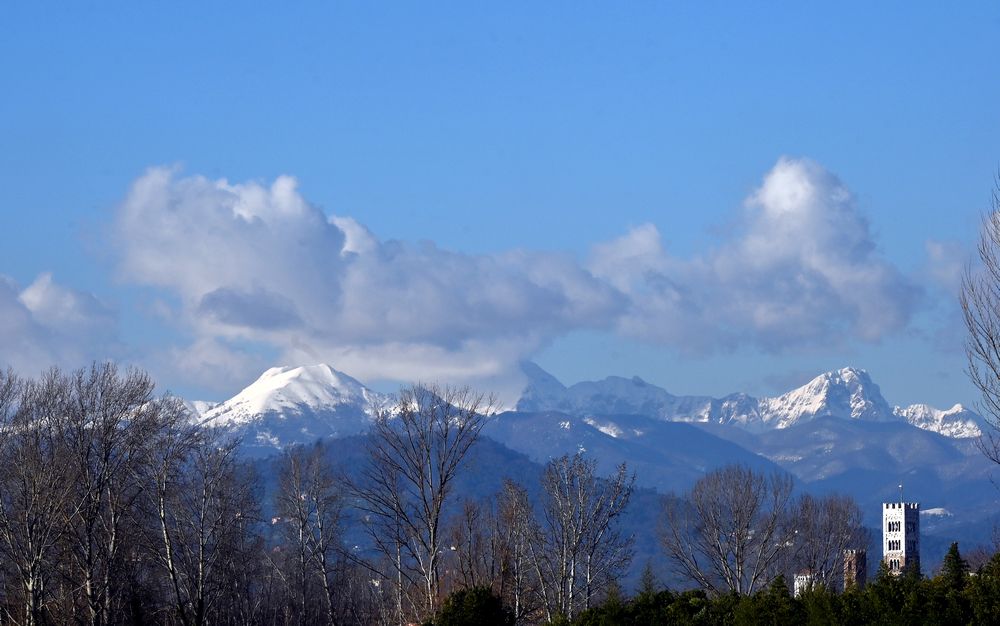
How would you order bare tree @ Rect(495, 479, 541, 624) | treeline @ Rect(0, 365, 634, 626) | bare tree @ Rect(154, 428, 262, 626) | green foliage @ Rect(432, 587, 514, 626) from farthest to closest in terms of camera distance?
1. bare tree @ Rect(495, 479, 541, 624)
2. bare tree @ Rect(154, 428, 262, 626)
3. treeline @ Rect(0, 365, 634, 626)
4. green foliage @ Rect(432, 587, 514, 626)

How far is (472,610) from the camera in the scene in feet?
130

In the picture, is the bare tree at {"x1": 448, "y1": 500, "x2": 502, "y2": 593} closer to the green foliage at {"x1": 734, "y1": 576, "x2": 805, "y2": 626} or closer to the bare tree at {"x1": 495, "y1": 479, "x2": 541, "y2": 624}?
the bare tree at {"x1": 495, "y1": 479, "x2": 541, "y2": 624}

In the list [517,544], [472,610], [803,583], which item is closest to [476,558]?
[517,544]

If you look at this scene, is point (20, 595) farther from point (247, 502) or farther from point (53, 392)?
point (247, 502)

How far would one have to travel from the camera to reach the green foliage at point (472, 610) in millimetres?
39500

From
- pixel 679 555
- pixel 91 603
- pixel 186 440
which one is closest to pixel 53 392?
pixel 186 440

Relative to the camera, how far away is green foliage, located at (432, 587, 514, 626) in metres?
39.5

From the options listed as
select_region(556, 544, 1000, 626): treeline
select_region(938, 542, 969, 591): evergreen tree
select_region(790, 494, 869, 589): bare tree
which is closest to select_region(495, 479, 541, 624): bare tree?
select_region(556, 544, 1000, 626): treeline

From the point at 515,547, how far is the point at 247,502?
88.5 ft

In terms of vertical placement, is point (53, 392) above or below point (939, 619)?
above

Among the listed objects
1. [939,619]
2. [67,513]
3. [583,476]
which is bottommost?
[939,619]

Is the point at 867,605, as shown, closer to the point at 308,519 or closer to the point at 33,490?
the point at 33,490

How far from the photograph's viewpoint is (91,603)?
5297cm

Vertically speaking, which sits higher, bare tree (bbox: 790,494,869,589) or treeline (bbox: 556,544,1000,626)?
bare tree (bbox: 790,494,869,589)
